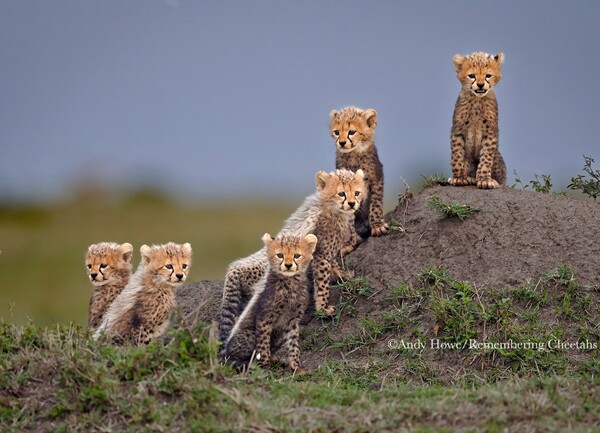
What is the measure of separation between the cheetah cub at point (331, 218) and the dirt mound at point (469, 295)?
12.2 inches

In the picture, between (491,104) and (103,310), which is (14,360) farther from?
(491,104)

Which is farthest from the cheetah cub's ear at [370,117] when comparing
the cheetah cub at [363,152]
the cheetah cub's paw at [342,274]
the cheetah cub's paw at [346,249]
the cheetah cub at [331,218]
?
the cheetah cub's paw at [342,274]

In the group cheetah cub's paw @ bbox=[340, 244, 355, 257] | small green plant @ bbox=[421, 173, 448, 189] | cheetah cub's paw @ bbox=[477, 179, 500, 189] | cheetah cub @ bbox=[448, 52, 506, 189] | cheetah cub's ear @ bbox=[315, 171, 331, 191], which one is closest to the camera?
cheetah cub's ear @ bbox=[315, 171, 331, 191]

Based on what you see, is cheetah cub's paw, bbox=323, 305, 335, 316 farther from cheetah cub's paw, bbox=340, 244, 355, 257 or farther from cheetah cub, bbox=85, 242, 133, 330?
cheetah cub, bbox=85, 242, 133, 330

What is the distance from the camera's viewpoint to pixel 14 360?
6.53 meters

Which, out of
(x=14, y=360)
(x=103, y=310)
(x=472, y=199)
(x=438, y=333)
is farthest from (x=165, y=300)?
(x=472, y=199)

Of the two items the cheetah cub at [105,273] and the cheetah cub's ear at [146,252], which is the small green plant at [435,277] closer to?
the cheetah cub's ear at [146,252]

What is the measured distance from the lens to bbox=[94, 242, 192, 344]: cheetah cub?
738cm

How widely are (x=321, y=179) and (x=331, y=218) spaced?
32 centimetres

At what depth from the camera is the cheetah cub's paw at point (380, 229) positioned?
8758 millimetres

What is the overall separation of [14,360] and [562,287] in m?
4.29

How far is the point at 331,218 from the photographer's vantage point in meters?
8.12

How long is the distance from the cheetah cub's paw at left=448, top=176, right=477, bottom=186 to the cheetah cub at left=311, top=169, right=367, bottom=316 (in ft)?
3.78

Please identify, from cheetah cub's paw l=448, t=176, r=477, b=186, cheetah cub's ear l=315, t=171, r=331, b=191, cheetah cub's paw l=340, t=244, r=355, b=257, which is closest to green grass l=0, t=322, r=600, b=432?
cheetah cub's ear l=315, t=171, r=331, b=191
